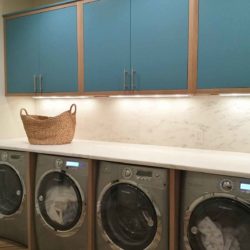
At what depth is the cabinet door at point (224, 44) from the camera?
88.0 inches

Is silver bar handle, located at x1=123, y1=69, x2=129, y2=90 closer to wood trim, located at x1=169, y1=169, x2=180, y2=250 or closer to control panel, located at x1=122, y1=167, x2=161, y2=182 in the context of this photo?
control panel, located at x1=122, y1=167, x2=161, y2=182

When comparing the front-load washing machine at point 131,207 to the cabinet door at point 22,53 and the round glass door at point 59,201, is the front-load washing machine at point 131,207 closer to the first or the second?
the round glass door at point 59,201

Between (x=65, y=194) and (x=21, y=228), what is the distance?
67 centimetres

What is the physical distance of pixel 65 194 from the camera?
2.67 m

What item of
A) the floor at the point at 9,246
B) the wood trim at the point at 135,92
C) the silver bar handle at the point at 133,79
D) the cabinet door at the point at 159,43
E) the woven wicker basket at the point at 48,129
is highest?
the cabinet door at the point at 159,43

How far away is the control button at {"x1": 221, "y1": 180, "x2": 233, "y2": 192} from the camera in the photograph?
1.88 m

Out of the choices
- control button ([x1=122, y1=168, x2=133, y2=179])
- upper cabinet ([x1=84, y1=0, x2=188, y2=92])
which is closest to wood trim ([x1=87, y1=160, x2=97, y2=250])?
control button ([x1=122, y1=168, x2=133, y2=179])

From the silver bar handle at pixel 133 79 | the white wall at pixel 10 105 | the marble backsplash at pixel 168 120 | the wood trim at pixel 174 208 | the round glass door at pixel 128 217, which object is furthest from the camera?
the white wall at pixel 10 105

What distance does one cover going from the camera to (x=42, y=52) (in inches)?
133

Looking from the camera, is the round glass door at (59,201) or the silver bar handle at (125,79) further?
the silver bar handle at (125,79)

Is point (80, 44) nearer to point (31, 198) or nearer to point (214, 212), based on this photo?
point (31, 198)

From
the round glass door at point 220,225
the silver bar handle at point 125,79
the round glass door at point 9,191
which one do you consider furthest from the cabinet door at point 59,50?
the round glass door at point 220,225

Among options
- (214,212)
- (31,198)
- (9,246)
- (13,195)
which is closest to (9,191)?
(13,195)

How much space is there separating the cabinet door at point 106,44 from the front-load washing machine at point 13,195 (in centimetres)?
93
